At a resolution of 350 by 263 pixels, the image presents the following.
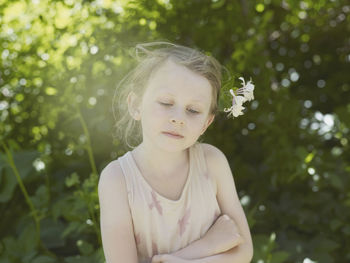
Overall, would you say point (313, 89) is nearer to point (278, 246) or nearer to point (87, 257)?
point (278, 246)

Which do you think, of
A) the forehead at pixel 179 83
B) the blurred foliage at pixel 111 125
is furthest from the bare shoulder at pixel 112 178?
the blurred foliage at pixel 111 125

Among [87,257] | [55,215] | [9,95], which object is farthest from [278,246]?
[9,95]

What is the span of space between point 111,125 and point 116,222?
49.3 inches

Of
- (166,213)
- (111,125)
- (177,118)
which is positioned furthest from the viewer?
(111,125)

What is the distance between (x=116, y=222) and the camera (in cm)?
179

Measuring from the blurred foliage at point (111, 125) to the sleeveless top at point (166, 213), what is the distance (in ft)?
2.40

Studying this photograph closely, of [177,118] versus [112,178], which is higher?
[177,118]

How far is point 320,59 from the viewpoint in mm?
3943

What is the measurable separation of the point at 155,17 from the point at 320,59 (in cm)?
162

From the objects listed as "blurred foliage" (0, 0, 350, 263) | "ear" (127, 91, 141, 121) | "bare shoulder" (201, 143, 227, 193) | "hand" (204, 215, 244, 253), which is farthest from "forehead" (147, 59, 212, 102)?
"blurred foliage" (0, 0, 350, 263)

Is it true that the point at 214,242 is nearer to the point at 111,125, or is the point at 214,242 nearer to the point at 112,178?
the point at 112,178

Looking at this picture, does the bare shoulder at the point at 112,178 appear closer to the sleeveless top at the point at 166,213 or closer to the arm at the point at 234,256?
the sleeveless top at the point at 166,213

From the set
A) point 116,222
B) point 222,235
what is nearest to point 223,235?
point 222,235

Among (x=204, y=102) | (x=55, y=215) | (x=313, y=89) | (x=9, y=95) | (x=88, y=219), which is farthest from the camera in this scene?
(x=313, y=89)
